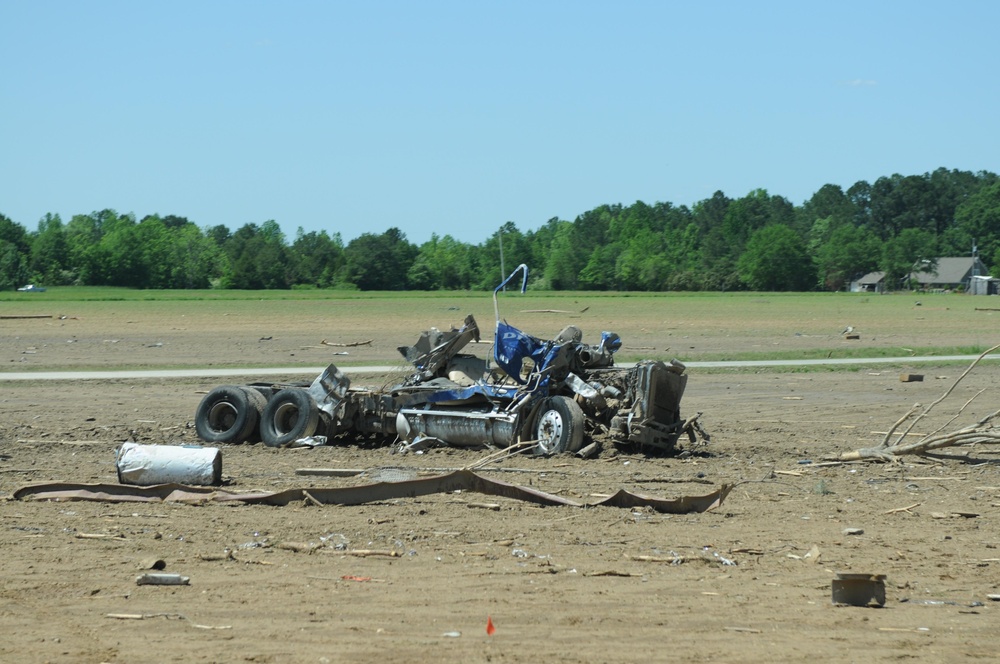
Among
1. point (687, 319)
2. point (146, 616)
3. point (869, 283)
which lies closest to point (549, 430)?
point (146, 616)

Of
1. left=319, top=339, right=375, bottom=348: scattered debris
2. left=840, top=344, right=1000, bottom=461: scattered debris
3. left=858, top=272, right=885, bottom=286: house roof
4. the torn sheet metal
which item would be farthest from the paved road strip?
left=858, top=272, right=885, bottom=286: house roof

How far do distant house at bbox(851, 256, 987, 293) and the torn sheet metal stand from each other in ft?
447

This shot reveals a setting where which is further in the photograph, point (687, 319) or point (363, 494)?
point (687, 319)

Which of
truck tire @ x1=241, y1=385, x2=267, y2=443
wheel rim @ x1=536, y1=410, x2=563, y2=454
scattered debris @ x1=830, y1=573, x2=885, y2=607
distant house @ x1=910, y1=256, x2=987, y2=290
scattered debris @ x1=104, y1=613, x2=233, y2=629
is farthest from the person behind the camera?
distant house @ x1=910, y1=256, x2=987, y2=290

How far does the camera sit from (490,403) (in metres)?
15.4

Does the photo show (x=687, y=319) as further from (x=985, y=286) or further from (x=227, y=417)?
(x=985, y=286)

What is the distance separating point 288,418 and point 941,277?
14456 cm

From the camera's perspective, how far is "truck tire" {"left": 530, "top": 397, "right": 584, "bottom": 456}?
1446cm

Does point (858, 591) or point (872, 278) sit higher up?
point (872, 278)

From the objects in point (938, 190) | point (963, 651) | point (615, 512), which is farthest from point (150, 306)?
point (938, 190)

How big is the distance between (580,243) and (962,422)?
167 meters

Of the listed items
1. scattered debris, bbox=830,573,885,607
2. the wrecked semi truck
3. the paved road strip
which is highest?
the wrecked semi truck

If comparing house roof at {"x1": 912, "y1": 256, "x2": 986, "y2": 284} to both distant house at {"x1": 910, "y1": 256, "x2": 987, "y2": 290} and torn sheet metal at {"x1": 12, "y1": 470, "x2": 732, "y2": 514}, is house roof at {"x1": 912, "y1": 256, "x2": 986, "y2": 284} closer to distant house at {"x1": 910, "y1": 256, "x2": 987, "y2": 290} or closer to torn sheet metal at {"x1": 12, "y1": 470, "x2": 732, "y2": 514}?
distant house at {"x1": 910, "y1": 256, "x2": 987, "y2": 290}

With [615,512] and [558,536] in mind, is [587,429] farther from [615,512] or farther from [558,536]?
[558,536]
